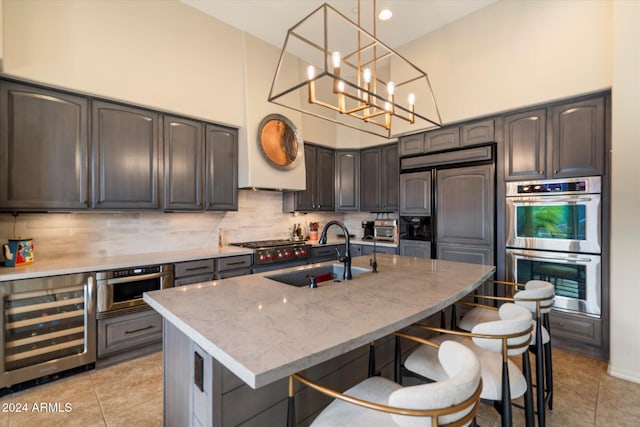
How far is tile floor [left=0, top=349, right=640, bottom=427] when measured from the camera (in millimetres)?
1806

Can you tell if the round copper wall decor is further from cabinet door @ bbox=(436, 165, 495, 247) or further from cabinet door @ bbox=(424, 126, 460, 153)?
cabinet door @ bbox=(436, 165, 495, 247)

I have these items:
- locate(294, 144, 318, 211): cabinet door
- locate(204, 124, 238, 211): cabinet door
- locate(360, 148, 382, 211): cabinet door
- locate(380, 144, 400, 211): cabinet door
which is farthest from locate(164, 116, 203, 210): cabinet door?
locate(380, 144, 400, 211): cabinet door

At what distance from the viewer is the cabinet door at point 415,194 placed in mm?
3676

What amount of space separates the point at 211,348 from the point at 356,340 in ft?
1.54

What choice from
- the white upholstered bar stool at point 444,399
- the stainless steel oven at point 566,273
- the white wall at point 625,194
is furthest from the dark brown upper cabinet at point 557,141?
the white upholstered bar stool at point 444,399

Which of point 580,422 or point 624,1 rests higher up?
point 624,1

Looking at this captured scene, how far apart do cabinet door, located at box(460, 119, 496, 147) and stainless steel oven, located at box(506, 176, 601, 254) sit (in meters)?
0.57

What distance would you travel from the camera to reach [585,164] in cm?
260

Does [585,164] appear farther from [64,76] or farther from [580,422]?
[64,76]

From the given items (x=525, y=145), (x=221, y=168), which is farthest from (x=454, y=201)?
(x=221, y=168)

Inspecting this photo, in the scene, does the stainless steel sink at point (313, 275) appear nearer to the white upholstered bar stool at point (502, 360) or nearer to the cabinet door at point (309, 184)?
the white upholstered bar stool at point (502, 360)

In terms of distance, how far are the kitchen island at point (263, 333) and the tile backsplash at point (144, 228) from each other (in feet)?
6.24

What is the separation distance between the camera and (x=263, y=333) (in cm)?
100

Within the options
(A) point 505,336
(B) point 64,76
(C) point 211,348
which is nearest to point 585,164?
(A) point 505,336
